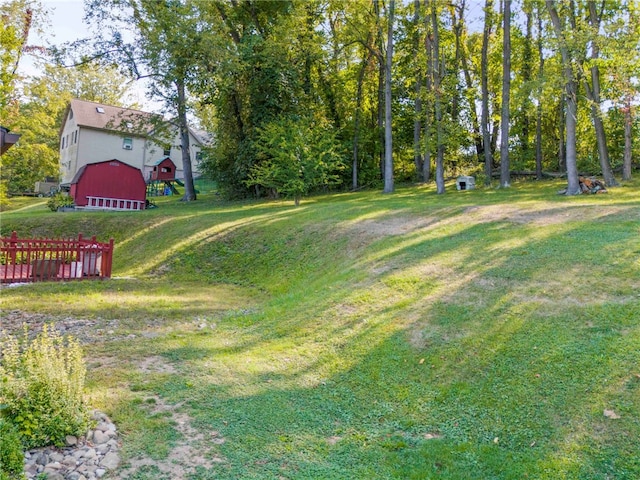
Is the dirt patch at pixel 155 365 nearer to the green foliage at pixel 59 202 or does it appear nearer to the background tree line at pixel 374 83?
the background tree line at pixel 374 83

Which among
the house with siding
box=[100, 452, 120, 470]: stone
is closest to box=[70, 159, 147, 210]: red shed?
the house with siding

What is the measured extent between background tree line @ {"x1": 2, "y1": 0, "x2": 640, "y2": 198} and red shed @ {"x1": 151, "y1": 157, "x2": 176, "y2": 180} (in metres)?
9.41

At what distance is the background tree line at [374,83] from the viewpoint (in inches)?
718

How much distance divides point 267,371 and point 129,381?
5.23 ft

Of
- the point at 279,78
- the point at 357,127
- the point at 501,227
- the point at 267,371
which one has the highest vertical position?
the point at 279,78

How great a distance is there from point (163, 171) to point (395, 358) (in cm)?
3534

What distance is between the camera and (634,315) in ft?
18.1

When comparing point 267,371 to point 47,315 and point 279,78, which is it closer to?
point 47,315

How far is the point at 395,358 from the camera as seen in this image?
5.62 m

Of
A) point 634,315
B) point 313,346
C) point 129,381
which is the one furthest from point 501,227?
point 129,381

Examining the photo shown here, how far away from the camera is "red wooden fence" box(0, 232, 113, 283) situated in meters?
10.9

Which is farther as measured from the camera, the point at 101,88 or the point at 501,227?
the point at 101,88

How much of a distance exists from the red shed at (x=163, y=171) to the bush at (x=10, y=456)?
117 ft

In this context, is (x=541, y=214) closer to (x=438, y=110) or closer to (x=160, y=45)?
(x=438, y=110)
